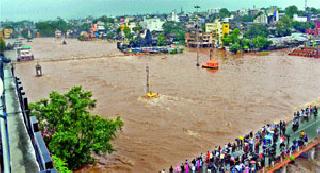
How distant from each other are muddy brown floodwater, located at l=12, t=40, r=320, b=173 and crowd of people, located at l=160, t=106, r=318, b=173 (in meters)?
3.94

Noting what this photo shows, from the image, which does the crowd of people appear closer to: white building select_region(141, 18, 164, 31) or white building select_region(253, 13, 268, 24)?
white building select_region(253, 13, 268, 24)

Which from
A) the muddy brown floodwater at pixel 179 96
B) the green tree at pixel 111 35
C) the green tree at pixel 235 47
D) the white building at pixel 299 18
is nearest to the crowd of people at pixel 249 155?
the muddy brown floodwater at pixel 179 96

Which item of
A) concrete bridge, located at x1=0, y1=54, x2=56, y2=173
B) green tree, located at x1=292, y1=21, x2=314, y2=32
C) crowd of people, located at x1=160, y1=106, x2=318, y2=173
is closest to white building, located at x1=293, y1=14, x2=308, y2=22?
green tree, located at x1=292, y1=21, x2=314, y2=32

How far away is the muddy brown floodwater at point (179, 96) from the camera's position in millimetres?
24047

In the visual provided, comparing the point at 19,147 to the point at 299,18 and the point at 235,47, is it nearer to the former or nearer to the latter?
the point at 235,47

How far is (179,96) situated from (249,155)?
20.7 metres

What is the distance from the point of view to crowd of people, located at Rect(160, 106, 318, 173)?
53.9 feet

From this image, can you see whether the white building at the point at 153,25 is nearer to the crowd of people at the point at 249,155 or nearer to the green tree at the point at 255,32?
the green tree at the point at 255,32

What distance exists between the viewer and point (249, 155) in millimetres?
17562

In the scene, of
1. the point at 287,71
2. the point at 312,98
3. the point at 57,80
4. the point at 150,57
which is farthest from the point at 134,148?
the point at 150,57

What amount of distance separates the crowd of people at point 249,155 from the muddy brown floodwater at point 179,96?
12.9 feet

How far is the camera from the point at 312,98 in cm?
3634

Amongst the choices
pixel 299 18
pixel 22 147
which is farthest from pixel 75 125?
pixel 299 18

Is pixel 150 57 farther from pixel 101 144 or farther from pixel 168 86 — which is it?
pixel 101 144
